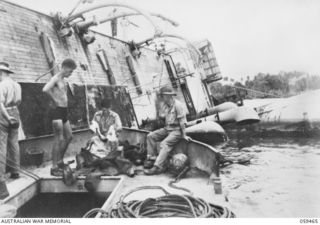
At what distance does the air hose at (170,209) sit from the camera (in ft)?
8.53

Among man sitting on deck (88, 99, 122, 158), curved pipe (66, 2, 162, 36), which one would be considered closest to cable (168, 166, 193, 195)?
man sitting on deck (88, 99, 122, 158)

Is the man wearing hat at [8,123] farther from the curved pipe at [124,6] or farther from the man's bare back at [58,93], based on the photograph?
the curved pipe at [124,6]

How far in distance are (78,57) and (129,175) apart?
6.02 metres

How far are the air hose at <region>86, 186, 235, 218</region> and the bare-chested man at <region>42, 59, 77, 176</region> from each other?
1.36 metres

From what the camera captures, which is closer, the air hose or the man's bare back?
the air hose

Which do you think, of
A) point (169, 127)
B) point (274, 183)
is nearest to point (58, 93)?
point (169, 127)

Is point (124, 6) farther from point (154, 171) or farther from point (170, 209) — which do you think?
point (170, 209)

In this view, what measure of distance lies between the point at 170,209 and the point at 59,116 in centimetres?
214

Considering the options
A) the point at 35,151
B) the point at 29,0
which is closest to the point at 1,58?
the point at 29,0

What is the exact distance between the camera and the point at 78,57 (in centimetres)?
877

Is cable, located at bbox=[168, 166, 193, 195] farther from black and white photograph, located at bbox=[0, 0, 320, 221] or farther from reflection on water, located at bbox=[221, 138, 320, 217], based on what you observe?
reflection on water, located at bbox=[221, 138, 320, 217]

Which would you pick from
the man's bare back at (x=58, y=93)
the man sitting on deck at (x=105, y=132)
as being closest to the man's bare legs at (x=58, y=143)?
the man's bare back at (x=58, y=93)

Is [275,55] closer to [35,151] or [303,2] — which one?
A: [303,2]

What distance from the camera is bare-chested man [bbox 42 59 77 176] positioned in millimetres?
3730
